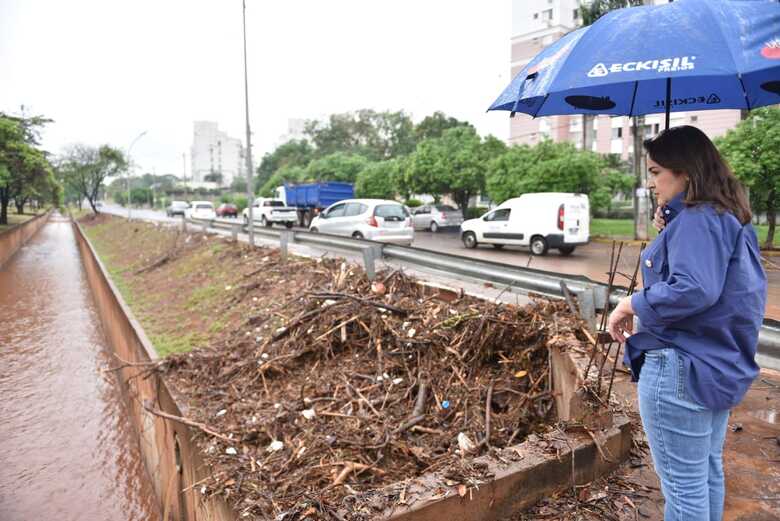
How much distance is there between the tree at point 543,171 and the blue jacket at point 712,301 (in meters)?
21.1

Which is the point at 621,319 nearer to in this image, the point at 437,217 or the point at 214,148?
the point at 437,217

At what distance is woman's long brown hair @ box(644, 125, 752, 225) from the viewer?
1.75m

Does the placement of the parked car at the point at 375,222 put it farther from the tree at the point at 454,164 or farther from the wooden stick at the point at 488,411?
the tree at the point at 454,164

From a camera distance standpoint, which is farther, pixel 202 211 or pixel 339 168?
pixel 339 168

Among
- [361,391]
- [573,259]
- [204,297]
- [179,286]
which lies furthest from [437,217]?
[361,391]

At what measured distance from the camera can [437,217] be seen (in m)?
27.5

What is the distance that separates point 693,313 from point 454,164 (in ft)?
88.7

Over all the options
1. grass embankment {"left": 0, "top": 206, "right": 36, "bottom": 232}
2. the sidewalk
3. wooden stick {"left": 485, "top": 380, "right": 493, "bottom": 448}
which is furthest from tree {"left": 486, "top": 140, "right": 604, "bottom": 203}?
grass embankment {"left": 0, "top": 206, "right": 36, "bottom": 232}

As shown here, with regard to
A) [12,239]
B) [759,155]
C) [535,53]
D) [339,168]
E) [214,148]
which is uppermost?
[214,148]

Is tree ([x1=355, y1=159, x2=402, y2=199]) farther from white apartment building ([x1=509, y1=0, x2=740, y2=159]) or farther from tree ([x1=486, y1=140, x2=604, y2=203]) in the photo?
white apartment building ([x1=509, y1=0, x2=740, y2=159])

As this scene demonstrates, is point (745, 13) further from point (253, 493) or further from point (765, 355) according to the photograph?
point (253, 493)

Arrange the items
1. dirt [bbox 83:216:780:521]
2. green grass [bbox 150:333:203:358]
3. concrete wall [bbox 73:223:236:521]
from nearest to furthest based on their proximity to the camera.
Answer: dirt [bbox 83:216:780:521] < concrete wall [bbox 73:223:236:521] < green grass [bbox 150:333:203:358]

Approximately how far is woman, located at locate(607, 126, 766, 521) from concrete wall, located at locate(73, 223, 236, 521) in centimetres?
260

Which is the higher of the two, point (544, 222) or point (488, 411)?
point (544, 222)
